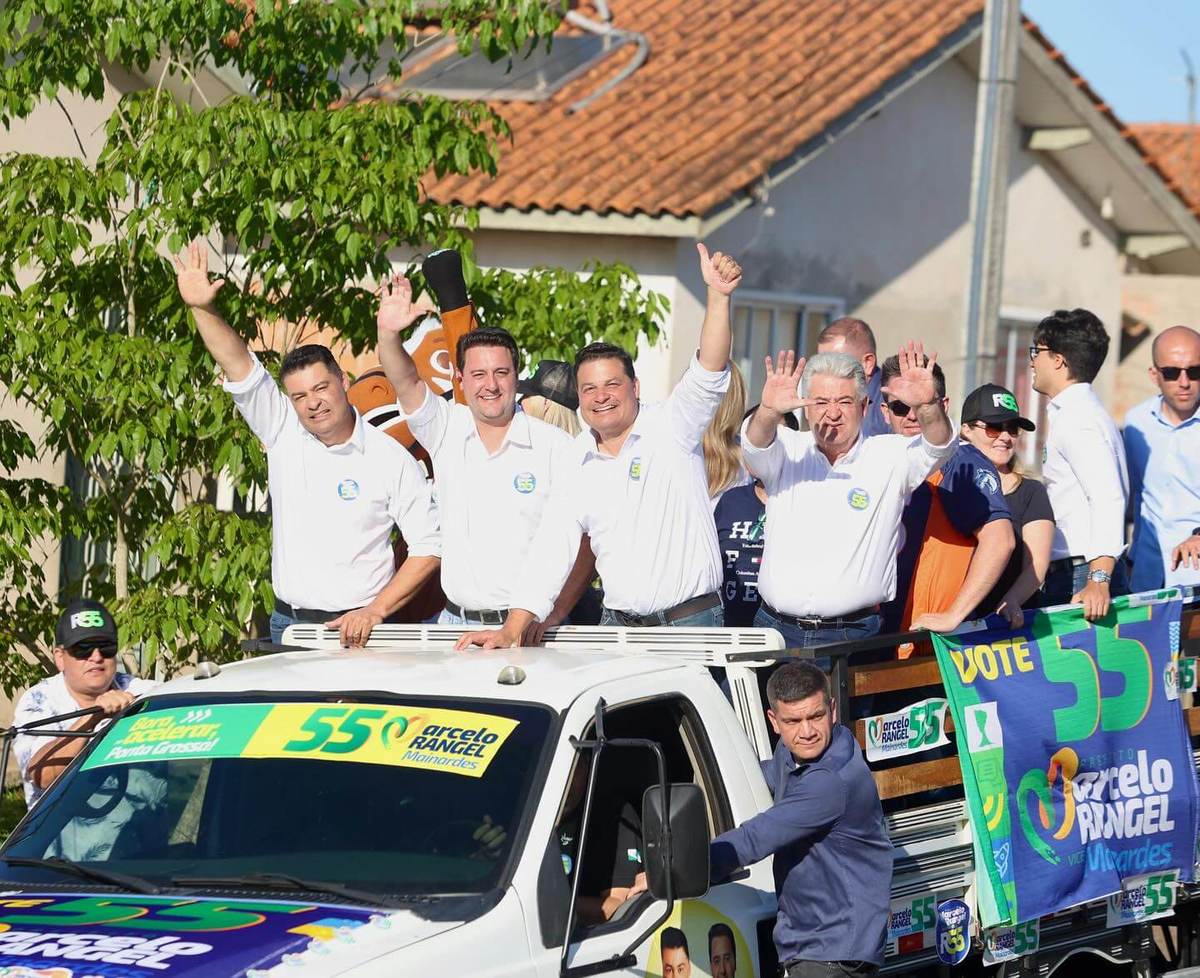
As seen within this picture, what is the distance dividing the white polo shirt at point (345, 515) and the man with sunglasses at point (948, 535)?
5.50 ft

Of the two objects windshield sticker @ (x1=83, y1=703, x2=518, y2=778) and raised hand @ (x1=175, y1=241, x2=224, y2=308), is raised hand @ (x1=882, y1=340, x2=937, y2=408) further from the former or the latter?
raised hand @ (x1=175, y1=241, x2=224, y2=308)

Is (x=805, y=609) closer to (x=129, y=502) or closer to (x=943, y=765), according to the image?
(x=943, y=765)

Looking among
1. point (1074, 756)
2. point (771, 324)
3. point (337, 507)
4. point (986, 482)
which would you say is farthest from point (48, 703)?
point (771, 324)

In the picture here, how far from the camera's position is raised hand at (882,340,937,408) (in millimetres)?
6629

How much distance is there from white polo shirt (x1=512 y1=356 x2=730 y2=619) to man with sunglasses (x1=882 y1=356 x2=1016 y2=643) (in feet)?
2.99

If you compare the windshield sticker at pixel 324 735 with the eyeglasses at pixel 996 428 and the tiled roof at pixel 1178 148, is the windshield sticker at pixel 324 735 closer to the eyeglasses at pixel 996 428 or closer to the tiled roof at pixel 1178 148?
the eyeglasses at pixel 996 428

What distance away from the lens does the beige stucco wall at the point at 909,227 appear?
1681 cm

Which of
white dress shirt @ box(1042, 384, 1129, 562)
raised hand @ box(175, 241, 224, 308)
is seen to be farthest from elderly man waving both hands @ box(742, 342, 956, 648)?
raised hand @ box(175, 241, 224, 308)

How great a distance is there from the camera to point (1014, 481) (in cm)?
777

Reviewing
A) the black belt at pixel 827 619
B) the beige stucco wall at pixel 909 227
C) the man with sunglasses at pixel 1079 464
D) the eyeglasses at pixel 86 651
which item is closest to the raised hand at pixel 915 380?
the black belt at pixel 827 619

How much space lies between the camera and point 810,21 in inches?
708

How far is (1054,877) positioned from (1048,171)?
14.3 metres

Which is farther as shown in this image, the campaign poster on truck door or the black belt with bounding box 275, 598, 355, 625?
the black belt with bounding box 275, 598, 355, 625

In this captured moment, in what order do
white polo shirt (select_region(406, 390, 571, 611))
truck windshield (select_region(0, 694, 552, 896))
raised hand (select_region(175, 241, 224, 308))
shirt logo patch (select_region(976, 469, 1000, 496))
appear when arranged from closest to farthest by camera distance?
1. truck windshield (select_region(0, 694, 552, 896))
2. white polo shirt (select_region(406, 390, 571, 611))
3. shirt logo patch (select_region(976, 469, 1000, 496))
4. raised hand (select_region(175, 241, 224, 308))
